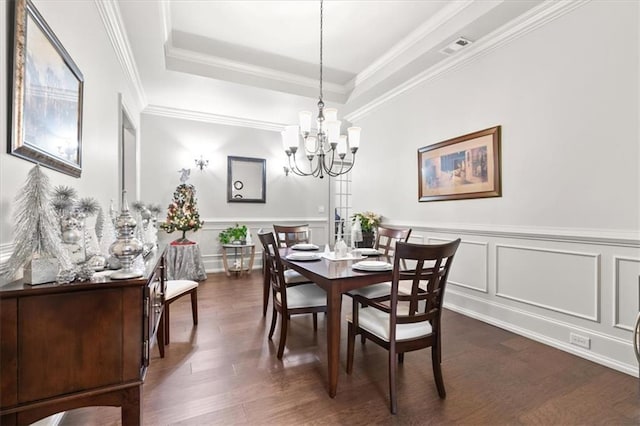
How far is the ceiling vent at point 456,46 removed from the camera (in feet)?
9.93

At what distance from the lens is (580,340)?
2340mm

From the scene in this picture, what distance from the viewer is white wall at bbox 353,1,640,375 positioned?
2.13 metres

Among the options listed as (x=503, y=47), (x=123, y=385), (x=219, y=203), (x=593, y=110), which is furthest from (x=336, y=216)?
(x=123, y=385)

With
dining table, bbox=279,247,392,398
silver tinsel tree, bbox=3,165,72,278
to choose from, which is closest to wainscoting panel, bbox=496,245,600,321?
dining table, bbox=279,247,392,398

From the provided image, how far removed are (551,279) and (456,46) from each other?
2459mm

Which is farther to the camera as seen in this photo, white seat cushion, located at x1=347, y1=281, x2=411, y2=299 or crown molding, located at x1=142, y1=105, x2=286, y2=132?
crown molding, located at x1=142, y1=105, x2=286, y2=132

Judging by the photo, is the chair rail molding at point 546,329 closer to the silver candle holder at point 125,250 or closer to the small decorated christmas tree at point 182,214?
the silver candle holder at point 125,250

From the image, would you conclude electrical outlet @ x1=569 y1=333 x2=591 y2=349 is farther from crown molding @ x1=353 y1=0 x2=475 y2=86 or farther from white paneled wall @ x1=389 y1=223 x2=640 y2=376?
crown molding @ x1=353 y1=0 x2=475 y2=86

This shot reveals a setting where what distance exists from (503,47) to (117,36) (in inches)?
146

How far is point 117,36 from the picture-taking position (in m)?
2.78

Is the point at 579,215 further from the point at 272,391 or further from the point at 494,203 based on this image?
the point at 272,391

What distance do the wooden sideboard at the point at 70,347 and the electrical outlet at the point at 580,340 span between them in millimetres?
3017

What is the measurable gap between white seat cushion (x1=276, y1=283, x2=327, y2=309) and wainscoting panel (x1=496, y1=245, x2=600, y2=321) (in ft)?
6.11

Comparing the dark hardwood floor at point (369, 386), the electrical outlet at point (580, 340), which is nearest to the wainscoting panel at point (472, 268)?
the dark hardwood floor at point (369, 386)
